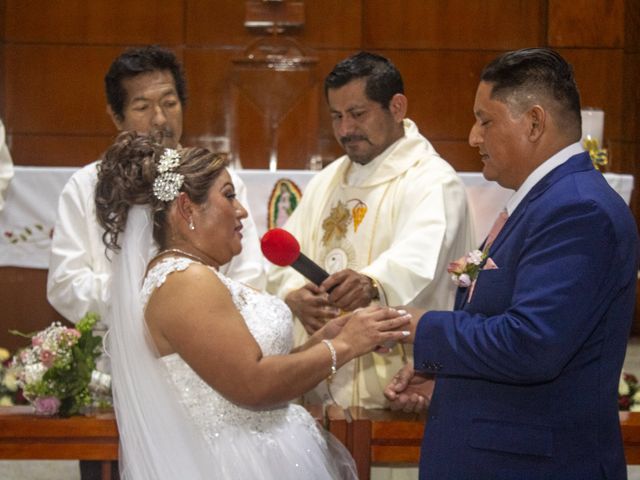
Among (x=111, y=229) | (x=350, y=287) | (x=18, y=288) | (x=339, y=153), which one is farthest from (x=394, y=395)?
(x=339, y=153)

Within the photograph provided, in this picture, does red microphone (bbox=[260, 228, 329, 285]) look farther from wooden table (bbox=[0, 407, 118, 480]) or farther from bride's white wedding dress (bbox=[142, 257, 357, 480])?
wooden table (bbox=[0, 407, 118, 480])

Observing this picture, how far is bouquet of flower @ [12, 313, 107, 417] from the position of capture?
350cm

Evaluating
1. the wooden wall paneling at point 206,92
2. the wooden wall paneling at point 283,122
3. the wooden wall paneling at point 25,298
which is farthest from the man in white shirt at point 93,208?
the wooden wall paneling at point 206,92

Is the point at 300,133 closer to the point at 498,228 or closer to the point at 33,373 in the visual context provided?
the point at 33,373

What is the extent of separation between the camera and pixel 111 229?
3.17m

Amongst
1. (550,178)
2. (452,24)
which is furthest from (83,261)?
(452,24)

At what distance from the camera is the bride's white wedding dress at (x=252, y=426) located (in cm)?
300

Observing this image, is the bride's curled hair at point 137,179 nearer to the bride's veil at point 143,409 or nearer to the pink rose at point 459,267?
the bride's veil at point 143,409

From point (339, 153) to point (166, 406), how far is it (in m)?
4.87

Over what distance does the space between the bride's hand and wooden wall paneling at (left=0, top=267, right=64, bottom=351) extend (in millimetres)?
3558

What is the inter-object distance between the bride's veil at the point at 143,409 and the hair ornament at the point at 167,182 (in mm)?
92

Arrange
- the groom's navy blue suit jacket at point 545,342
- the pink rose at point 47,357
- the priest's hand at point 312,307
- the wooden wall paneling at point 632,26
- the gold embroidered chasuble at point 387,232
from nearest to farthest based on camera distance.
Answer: the groom's navy blue suit jacket at point 545,342
the pink rose at point 47,357
the priest's hand at point 312,307
the gold embroidered chasuble at point 387,232
the wooden wall paneling at point 632,26

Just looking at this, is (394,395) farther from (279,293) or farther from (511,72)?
(511,72)

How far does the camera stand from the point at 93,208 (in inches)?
169
